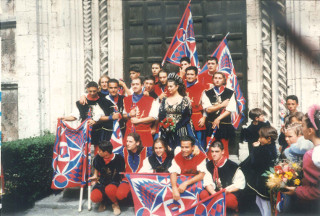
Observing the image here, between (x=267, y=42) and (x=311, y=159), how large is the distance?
15.5 feet

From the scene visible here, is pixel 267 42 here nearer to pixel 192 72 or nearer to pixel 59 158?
pixel 192 72

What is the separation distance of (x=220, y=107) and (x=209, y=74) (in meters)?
0.83

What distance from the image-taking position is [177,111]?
4766 mm

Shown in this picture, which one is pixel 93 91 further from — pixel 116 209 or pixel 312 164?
pixel 312 164

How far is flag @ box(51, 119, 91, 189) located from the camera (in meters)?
5.45

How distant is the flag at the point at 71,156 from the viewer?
5.45 m

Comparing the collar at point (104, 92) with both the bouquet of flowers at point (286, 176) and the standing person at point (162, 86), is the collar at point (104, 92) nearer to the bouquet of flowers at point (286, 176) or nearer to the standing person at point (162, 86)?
the standing person at point (162, 86)

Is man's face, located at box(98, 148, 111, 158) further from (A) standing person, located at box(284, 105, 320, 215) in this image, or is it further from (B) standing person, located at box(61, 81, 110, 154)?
(A) standing person, located at box(284, 105, 320, 215)

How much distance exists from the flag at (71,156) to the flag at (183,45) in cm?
202

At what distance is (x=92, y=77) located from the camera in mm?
7711

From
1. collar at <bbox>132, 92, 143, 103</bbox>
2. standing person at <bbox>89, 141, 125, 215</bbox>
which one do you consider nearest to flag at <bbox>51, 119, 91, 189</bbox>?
standing person at <bbox>89, 141, 125, 215</bbox>

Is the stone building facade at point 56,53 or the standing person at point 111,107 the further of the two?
the stone building facade at point 56,53

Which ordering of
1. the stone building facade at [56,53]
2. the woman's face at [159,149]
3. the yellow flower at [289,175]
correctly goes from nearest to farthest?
the yellow flower at [289,175], the woman's face at [159,149], the stone building facade at [56,53]

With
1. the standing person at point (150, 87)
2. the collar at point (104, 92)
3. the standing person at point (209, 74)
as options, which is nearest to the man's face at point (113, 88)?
the collar at point (104, 92)
